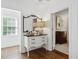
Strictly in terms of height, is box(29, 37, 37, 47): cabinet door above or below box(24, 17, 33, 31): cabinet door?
below

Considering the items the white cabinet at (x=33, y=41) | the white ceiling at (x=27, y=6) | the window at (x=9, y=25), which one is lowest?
the white cabinet at (x=33, y=41)

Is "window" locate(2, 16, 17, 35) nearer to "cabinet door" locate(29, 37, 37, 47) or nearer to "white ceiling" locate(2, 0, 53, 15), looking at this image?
"white ceiling" locate(2, 0, 53, 15)

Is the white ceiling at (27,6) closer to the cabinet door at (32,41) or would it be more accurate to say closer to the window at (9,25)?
the cabinet door at (32,41)

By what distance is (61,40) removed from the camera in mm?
5543

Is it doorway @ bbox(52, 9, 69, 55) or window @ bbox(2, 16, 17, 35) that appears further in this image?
window @ bbox(2, 16, 17, 35)

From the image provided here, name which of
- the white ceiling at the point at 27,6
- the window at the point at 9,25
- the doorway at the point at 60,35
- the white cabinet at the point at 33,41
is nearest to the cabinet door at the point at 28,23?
the white ceiling at the point at 27,6

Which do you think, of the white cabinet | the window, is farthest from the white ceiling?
the window

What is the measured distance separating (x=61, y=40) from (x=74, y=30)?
3445 mm

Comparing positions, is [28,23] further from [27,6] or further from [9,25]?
[9,25]

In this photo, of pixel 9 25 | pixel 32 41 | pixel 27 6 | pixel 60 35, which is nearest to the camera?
pixel 32 41

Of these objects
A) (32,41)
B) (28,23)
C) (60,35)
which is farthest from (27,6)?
(60,35)

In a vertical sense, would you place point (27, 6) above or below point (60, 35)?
above

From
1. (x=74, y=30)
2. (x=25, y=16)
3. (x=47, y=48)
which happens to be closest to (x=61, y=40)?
(x=47, y=48)

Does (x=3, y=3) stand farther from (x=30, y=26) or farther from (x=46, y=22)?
A: (x=46, y=22)
